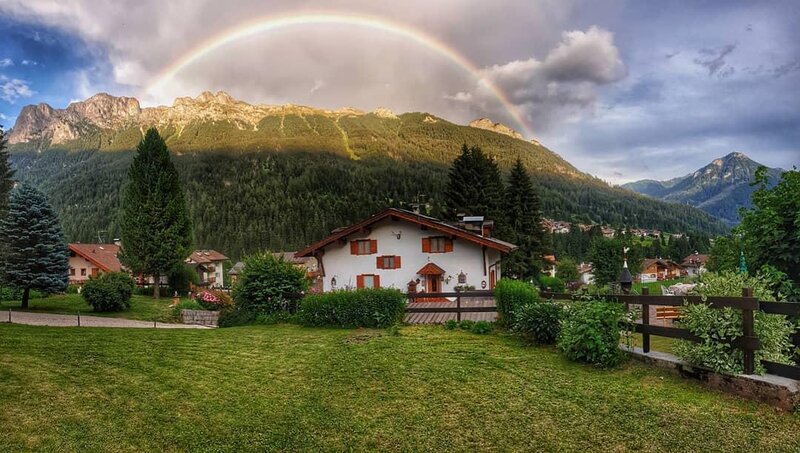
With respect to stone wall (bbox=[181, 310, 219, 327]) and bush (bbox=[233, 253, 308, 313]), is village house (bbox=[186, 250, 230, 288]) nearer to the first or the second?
stone wall (bbox=[181, 310, 219, 327])

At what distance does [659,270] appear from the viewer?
131 metres

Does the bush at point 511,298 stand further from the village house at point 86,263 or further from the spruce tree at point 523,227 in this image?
the village house at point 86,263

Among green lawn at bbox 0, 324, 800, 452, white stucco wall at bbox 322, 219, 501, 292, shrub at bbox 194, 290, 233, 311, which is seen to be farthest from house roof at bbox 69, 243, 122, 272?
green lawn at bbox 0, 324, 800, 452

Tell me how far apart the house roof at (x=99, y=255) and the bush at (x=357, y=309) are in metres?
53.2

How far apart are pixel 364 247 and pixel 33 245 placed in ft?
57.2

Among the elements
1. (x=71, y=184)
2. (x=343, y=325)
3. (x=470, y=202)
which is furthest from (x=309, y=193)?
(x=343, y=325)

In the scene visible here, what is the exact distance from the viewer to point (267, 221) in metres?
148

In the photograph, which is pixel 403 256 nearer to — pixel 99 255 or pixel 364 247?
pixel 364 247

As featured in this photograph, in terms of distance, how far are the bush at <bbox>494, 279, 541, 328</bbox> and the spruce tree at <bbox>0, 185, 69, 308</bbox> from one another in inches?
933

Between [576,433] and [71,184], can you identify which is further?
[71,184]

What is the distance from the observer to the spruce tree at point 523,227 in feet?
148

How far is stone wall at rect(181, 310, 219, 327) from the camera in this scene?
1806 centimetres

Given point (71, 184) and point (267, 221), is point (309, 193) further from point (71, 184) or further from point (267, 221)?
point (71, 184)

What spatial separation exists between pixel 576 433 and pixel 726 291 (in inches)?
134
